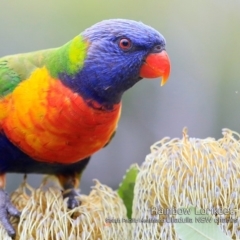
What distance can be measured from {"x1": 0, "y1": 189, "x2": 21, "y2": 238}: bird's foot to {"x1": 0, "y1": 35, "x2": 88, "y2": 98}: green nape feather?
0.99 feet

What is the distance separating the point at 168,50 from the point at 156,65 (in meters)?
0.87

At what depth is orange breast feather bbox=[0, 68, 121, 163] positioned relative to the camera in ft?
3.43

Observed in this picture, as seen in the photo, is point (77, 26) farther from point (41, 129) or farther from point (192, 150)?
point (192, 150)

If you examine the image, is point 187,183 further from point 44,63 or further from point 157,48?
point 44,63

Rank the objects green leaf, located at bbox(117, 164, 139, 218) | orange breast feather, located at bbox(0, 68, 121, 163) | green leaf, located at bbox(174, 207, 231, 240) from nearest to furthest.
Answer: green leaf, located at bbox(174, 207, 231, 240)
orange breast feather, located at bbox(0, 68, 121, 163)
green leaf, located at bbox(117, 164, 139, 218)

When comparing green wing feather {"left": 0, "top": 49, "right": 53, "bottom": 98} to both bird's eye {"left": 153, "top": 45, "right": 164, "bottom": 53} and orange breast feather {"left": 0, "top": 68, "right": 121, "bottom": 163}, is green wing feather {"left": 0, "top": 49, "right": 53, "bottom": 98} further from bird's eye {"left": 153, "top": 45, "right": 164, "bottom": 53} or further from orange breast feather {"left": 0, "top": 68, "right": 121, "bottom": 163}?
bird's eye {"left": 153, "top": 45, "right": 164, "bottom": 53}

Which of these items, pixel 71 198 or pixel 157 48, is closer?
pixel 157 48

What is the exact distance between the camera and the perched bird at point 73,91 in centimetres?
100

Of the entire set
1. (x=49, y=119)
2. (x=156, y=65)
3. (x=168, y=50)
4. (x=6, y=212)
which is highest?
(x=168, y=50)

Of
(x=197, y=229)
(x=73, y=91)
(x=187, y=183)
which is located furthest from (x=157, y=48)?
(x=197, y=229)

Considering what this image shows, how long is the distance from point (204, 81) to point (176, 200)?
3.11ft

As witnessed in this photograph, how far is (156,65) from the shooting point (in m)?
1.00

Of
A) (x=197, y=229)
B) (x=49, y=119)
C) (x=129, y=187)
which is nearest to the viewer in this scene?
(x=197, y=229)

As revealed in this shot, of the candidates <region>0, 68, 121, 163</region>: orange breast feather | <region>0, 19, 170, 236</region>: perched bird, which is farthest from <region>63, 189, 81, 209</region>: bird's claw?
<region>0, 68, 121, 163</region>: orange breast feather
